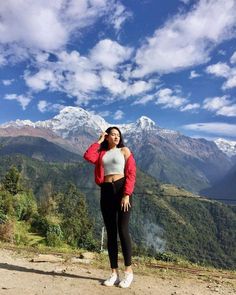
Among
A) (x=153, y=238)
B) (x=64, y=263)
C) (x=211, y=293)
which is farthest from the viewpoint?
(x=153, y=238)

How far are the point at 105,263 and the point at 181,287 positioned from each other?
2439mm

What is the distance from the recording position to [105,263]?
923 cm

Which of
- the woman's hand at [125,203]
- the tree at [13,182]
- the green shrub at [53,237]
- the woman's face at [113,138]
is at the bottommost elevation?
the green shrub at [53,237]

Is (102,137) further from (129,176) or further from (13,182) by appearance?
(13,182)

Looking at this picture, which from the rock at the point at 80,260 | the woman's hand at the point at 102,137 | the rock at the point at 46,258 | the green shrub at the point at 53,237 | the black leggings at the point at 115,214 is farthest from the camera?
the green shrub at the point at 53,237

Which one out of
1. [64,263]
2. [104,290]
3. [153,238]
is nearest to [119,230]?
[104,290]

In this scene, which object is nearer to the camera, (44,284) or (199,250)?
(44,284)

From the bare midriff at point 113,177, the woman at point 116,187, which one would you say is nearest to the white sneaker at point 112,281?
the woman at point 116,187

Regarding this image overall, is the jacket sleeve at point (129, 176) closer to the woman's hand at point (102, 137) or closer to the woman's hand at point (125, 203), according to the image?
the woman's hand at point (125, 203)

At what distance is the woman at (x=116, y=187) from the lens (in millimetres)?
6883

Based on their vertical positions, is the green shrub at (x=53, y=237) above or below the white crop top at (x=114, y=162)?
below

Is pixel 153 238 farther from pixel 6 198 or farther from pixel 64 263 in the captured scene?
pixel 64 263

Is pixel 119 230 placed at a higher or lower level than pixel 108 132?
lower

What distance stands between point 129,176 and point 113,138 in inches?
26.9
